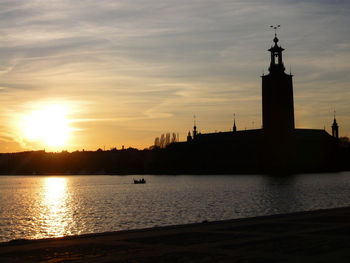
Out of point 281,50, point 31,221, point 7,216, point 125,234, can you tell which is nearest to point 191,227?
point 125,234

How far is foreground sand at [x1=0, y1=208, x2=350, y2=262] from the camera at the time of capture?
14.6m

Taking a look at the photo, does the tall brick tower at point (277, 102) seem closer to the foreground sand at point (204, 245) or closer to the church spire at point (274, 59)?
the church spire at point (274, 59)

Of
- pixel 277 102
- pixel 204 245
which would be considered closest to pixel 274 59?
pixel 277 102

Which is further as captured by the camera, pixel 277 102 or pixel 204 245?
pixel 277 102

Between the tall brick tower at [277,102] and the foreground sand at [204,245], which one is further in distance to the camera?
the tall brick tower at [277,102]

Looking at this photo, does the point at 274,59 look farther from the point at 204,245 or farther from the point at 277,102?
the point at 204,245

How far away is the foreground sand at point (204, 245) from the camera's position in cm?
1465

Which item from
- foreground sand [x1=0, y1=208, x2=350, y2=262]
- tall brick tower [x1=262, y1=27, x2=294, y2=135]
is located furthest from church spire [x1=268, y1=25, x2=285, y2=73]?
foreground sand [x1=0, y1=208, x2=350, y2=262]

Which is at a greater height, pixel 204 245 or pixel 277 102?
pixel 277 102

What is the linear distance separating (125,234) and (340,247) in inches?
293

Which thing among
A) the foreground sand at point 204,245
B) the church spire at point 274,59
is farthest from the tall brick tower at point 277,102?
the foreground sand at point 204,245

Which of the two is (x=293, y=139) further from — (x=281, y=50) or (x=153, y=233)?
(x=153, y=233)

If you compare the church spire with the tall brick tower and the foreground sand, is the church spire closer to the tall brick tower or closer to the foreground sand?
the tall brick tower

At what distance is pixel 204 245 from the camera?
16.8m
